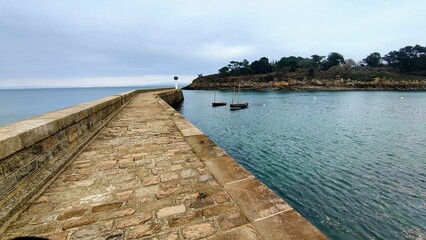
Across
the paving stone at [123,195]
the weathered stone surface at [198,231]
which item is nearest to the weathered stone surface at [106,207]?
the paving stone at [123,195]

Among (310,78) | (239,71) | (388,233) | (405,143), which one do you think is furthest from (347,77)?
(388,233)

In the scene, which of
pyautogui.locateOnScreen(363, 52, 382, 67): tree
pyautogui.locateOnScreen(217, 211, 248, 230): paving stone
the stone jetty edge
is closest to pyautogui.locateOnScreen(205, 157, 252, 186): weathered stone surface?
the stone jetty edge

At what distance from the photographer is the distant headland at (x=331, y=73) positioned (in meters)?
75.6

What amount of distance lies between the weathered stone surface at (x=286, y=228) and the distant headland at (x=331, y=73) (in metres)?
83.2

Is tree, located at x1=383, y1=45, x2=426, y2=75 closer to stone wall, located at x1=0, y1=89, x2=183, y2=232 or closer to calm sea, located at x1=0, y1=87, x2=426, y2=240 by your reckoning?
calm sea, located at x1=0, y1=87, x2=426, y2=240

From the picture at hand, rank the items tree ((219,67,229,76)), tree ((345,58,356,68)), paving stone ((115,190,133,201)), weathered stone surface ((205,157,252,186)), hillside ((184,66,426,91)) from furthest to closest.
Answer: tree ((219,67,229,76)) → tree ((345,58,356,68)) → hillside ((184,66,426,91)) → weathered stone surface ((205,157,252,186)) → paving stone ((115,190,133,201))

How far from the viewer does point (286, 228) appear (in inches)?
79.9

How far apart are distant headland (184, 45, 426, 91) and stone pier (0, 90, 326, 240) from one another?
271 feet

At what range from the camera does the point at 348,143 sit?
12547 mm

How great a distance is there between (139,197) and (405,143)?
16.3 meters

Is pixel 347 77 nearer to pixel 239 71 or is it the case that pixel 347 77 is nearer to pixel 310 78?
pixel 310 78

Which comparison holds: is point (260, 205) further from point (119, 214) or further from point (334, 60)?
point (334, 60)

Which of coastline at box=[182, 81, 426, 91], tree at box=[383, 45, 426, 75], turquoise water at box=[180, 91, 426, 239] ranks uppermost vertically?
tree at box=[383, 45, 426, 75]

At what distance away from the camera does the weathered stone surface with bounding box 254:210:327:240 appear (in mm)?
1923
